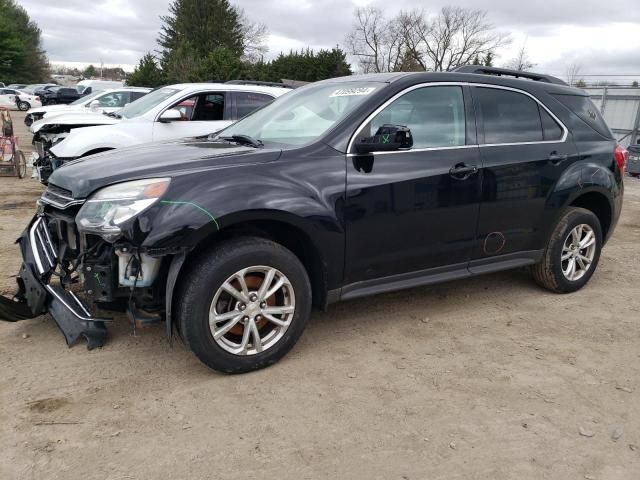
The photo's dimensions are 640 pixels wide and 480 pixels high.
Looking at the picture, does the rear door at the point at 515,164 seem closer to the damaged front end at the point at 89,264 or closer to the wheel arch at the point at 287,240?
Result: the wheel arch at the point at 287,240

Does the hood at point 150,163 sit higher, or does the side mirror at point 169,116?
the side mirror at point 169,116

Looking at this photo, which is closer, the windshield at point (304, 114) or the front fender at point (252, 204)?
the front fender at point (252, 204)

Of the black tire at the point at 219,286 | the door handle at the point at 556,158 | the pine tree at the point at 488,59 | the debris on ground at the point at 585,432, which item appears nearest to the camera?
the debris on ground at the point at 585,432

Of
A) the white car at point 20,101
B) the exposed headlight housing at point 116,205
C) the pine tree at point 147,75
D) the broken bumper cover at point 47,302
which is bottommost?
the broken bumper cover at point 47,302

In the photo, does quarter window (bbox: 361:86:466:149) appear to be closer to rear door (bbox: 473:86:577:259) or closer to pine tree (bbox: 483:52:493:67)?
rear door (bbox: 473:86:577:259)

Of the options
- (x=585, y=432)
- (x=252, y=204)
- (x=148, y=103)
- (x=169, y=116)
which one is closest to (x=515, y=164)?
(x=585, y=432)

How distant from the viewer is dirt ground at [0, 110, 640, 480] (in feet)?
8.40

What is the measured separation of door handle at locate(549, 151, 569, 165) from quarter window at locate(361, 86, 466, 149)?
90 cm

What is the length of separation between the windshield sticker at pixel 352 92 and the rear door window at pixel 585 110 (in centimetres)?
186

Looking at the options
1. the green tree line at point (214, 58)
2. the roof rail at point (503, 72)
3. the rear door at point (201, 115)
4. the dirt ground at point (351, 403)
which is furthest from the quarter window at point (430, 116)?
the green tree line at point (214, 58)

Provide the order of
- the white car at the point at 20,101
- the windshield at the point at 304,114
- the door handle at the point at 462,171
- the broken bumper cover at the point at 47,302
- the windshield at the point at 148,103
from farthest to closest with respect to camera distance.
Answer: the white car at the point at 20,101
the windshield at the point at 148,103
the door handle at the point at 462,171
the windshield at the point at 304,114
the broken bumper cover at the point at 47,302

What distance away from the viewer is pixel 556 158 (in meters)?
4.44

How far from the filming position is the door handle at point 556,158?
14.5 feet

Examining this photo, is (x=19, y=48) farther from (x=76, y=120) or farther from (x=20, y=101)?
(x=76, y=120)
